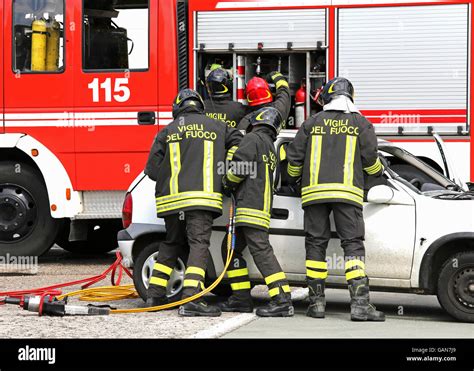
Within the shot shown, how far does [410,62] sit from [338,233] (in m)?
3.56

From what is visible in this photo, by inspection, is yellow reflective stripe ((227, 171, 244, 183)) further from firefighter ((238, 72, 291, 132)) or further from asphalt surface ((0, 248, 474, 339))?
firefighter ((238, 72, 291, 132))

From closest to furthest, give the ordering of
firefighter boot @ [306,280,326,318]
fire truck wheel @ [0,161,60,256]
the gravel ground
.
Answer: the gravel ground, firefighter boot @ [306,280,326,318], fire truck wheel @ [0,161,60,256]

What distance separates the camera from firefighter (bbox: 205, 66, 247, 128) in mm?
11438

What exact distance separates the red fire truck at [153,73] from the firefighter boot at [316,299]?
10.5ft

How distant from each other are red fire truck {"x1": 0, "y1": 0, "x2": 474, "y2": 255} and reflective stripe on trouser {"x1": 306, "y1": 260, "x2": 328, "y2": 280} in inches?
126

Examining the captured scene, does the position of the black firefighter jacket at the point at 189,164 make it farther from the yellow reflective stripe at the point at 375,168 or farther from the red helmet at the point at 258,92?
the red helmet at the point at 258,92

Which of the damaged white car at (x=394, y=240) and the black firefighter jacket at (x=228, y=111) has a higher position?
the black firefighter jacket at (x=228, y=111)

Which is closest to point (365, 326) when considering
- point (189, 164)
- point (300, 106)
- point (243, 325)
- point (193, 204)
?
point (243, 325)

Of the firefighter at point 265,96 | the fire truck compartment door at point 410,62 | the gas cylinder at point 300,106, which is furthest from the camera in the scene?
the gas cylinder at point 300,106

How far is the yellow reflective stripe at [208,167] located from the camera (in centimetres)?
927

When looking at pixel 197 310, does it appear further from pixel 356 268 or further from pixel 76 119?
pixel 76 119

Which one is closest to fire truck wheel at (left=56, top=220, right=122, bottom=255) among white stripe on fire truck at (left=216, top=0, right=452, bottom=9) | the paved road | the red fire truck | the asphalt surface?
the red fire truck

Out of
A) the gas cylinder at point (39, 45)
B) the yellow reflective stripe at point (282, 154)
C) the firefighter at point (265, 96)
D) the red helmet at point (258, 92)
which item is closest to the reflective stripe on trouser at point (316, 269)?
the yellow reflective stripe at point (282, 154)
